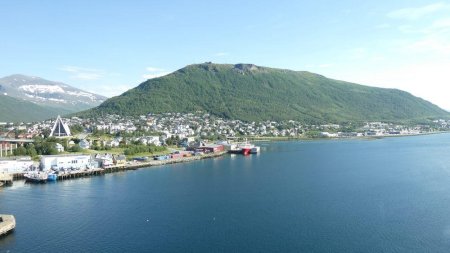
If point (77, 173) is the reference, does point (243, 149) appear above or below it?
above

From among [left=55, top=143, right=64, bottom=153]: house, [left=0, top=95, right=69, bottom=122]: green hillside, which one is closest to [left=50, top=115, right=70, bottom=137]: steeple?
[left=55, top=143, right=64, bottom=153]: house

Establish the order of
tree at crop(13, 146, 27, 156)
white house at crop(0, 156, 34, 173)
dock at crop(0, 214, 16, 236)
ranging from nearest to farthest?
dock at crop(0, 214, 16, 236) → white house at crop(0, 156, 34, 173) → tree at crop(13, 146, 27, 156)

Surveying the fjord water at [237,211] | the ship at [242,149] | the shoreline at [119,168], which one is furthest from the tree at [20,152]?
the ship at [242,149]

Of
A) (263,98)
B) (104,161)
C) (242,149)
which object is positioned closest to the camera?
(104,161)

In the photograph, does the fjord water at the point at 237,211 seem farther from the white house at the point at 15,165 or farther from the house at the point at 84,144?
the house at the point at 84,144

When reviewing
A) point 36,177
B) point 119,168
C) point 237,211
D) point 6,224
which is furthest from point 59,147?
point 237,211

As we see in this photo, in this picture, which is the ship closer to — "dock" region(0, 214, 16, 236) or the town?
the town

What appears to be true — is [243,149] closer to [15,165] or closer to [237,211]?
[15,165]
